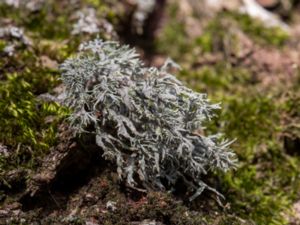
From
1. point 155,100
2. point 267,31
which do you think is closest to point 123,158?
point 155,100

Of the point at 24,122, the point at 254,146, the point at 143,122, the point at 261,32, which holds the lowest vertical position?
the point at 24,122

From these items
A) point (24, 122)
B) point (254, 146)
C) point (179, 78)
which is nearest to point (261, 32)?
point (179, 78)

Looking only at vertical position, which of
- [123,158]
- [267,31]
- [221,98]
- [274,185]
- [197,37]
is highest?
[267,31]

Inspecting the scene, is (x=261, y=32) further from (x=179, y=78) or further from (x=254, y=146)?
(x=254, y=146)

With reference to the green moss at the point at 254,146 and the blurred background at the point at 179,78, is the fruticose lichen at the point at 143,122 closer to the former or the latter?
the blurred background at the point at 179,78

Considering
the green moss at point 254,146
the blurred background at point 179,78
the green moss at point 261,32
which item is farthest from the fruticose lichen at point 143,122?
the green moss at point 261,32

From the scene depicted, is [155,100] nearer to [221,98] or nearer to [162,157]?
[162,157]

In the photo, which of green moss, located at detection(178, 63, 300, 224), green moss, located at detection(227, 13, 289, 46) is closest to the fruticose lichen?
green moss, located at detection(178, 63, 300, 224)

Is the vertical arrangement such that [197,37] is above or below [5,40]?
above

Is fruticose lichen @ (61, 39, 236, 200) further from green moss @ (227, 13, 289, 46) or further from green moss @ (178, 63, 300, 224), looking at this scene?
green moss @ (227, 13, 289, 46)
